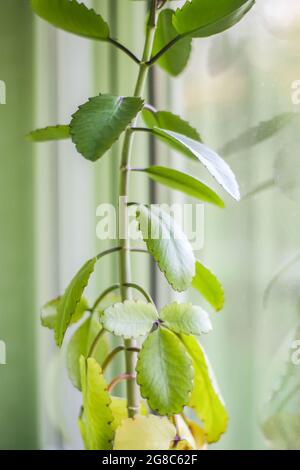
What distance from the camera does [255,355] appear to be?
110 centimetres

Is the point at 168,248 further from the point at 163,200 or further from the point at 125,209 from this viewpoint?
the point at 163,200

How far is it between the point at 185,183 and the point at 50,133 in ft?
0.82

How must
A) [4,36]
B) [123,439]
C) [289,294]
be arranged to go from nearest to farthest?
[123,439]
[289,294]
[4,36]

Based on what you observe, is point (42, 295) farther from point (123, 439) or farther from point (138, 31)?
point (138, 31)

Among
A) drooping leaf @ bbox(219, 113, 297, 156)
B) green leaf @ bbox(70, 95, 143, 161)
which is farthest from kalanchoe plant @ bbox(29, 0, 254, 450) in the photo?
drooping leaf @ bbox(219, 113, 297, 156)

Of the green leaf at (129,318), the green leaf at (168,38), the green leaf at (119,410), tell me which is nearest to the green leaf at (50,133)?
the green leaf at (168,38)

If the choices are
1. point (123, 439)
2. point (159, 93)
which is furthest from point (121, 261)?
point (159, 93)

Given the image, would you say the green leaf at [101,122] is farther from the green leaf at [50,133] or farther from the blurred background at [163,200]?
the blurred background at [163,200]

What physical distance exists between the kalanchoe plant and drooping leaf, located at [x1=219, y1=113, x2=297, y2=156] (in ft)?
0.55

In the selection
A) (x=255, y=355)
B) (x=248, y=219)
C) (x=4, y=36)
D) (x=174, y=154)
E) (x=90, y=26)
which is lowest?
(x=255, y=355)

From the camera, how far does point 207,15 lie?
82 cm

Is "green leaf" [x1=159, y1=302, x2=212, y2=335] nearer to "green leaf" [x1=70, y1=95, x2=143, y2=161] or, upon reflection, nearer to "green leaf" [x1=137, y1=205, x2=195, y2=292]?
"green leaf" [x1=137, y1=205, x2=195, y2=292]

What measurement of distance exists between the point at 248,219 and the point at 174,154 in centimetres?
26

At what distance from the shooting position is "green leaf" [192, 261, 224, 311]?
0.93 m
